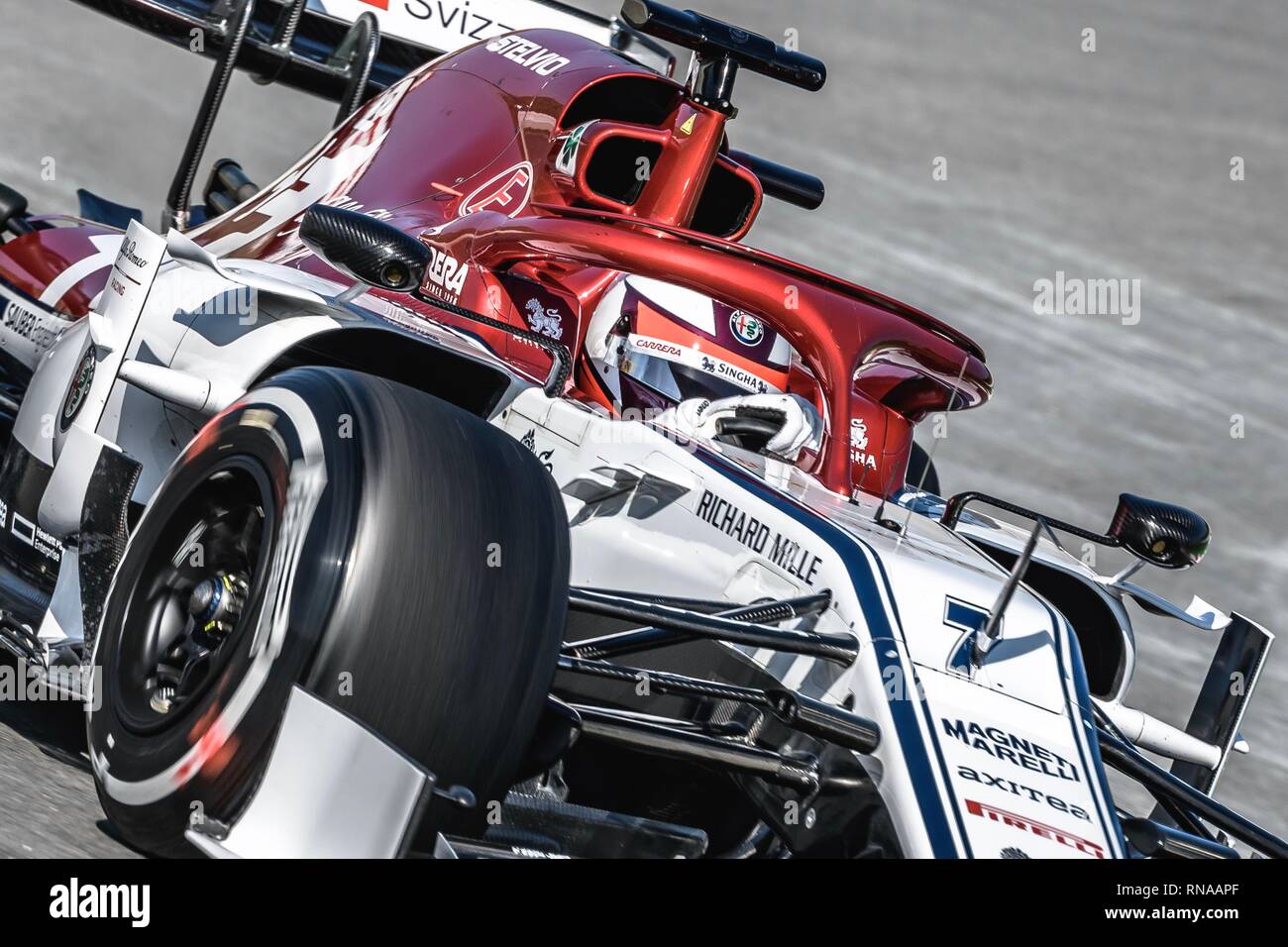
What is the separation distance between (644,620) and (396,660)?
55 cm

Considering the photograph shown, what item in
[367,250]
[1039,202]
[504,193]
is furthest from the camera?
[1039,202]

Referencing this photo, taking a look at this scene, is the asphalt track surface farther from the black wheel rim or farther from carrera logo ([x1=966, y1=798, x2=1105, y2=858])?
carrera logo ([x1=966, y1=798, x2=1105, y2=858])

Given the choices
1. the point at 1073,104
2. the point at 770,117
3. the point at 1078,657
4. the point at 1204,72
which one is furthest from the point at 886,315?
the point at 1204,72

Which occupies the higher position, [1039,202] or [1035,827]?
[1039,202]

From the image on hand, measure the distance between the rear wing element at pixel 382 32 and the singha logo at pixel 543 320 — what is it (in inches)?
97.9

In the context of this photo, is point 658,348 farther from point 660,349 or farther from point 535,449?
point 535,449

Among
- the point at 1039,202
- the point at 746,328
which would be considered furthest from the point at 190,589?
the point at 1039,202

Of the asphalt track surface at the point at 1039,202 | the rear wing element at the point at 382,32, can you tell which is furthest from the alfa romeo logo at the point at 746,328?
the rear wing element at the point at 382,32

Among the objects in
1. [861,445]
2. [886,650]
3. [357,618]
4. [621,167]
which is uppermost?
[621,167]

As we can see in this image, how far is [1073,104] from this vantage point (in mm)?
18641

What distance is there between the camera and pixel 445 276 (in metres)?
5.10

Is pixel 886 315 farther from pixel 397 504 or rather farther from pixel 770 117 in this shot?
pixel 770 117

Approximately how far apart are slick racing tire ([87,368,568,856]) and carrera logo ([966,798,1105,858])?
848 mm

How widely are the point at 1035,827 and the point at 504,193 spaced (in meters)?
2.87
